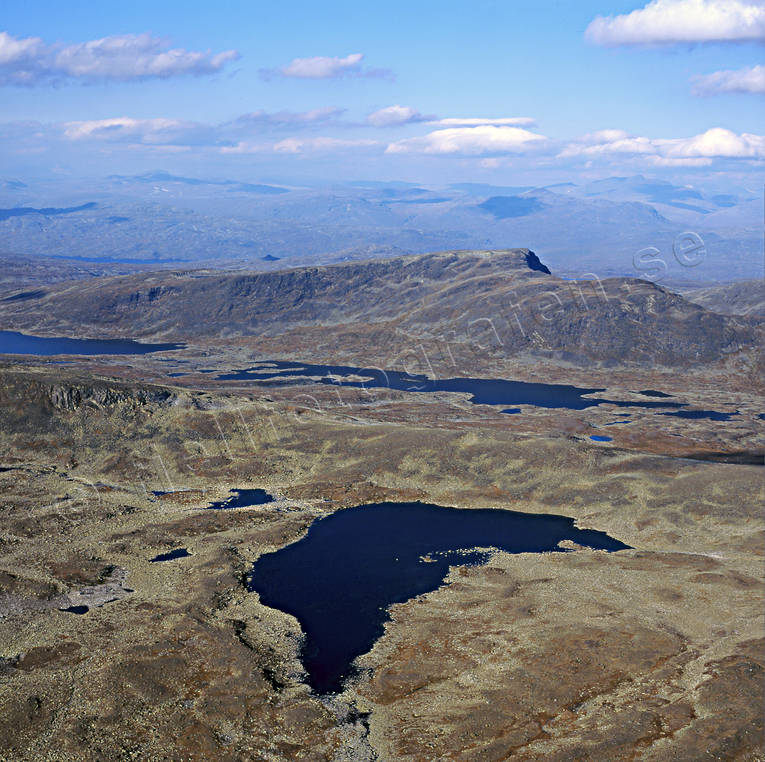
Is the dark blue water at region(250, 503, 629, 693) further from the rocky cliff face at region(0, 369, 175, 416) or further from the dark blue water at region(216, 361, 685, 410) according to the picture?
the dark blue water at region(216, 361, 685, 410)

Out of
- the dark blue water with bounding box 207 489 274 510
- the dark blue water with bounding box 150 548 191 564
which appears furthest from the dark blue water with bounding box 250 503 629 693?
the dark blue water with bounding box 207 489 274 510

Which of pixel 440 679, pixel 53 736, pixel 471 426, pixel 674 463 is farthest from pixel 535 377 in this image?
pixel 53 736

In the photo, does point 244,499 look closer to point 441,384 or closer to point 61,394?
point 61,394

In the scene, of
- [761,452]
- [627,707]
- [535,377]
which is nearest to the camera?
[627,707]

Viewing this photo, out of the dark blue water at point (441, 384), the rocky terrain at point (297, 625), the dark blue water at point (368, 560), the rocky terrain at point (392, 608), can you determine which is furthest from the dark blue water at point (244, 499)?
the dark blue water at point (441, 384)

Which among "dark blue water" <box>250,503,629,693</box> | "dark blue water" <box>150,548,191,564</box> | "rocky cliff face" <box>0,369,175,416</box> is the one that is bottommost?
"dark blue water" <box>250,503,629,693</box>

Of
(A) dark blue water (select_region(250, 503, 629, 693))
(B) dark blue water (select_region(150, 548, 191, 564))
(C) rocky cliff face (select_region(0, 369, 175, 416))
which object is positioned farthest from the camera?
(C) rocky cliff face (select_region(0, 369, 175, 416))

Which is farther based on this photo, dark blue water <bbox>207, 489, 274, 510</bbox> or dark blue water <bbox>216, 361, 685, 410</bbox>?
dark blue water <bbox>216, 361, 685, 410</bbox>

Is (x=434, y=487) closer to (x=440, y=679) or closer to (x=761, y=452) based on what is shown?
(x=440, y=679)
